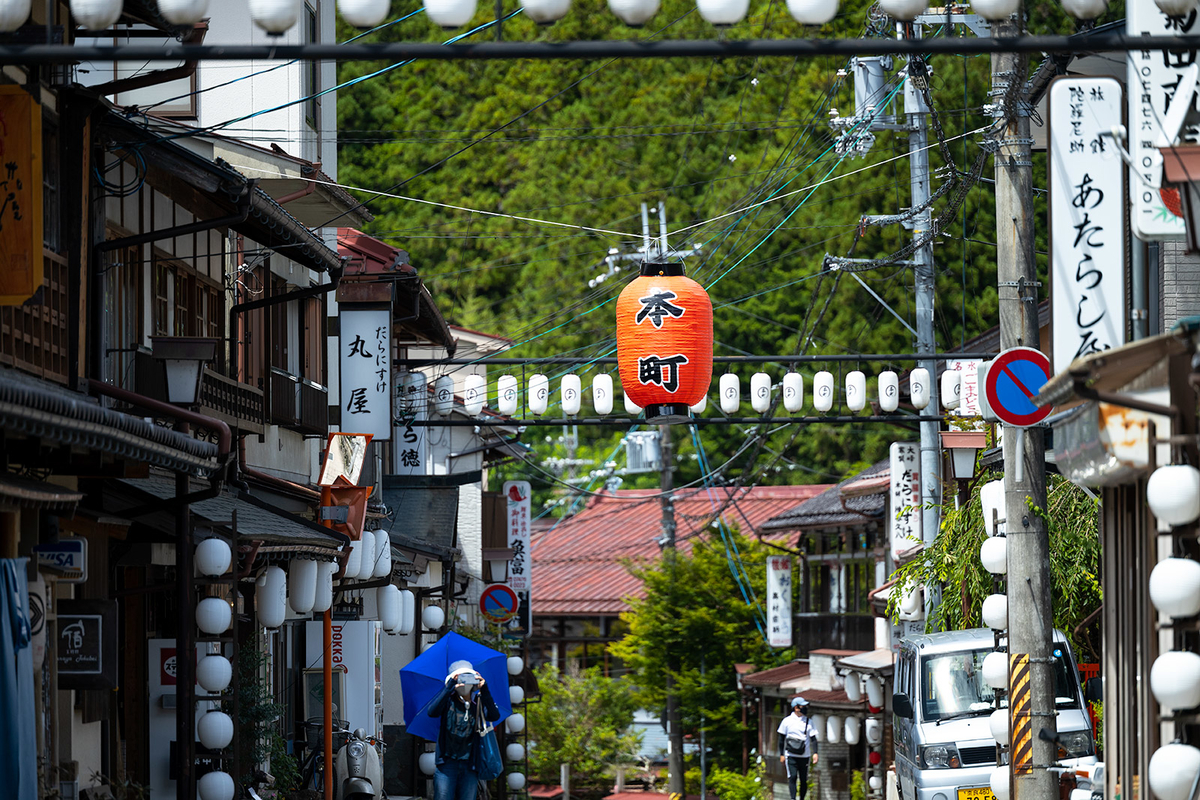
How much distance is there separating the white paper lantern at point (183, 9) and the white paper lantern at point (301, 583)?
8819 millimetres

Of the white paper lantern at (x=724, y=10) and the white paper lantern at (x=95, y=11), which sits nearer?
the white paper lantern at (x=95, y=11)

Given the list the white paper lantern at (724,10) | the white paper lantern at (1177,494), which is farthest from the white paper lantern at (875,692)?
the white paper lantern at (724,10)

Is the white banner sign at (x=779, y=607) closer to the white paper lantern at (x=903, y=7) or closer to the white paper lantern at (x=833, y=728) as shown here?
the white paper lantern at (x=833, y=728)

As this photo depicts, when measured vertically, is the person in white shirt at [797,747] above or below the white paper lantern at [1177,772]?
below

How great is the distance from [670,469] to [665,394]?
71.4ft

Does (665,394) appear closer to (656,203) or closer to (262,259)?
(262,259)

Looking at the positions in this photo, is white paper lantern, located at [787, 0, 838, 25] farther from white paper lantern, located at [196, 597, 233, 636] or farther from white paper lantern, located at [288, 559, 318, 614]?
white paper lantern, located at [288, 559, 318, 614]

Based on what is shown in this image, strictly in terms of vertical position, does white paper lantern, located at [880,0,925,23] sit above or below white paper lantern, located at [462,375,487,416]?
below

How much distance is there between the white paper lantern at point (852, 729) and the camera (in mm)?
33719

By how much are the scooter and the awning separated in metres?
9.04

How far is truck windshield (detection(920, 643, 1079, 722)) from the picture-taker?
Result: 753 inches

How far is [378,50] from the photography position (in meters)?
8.88

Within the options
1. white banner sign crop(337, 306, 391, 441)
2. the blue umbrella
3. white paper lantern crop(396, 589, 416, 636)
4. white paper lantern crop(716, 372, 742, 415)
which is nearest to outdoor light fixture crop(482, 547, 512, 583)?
white paper lantern crop(716, 372, 742, 415)

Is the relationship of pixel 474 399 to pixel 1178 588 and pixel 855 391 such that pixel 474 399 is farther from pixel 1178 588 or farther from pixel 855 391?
pixel 1178 588
